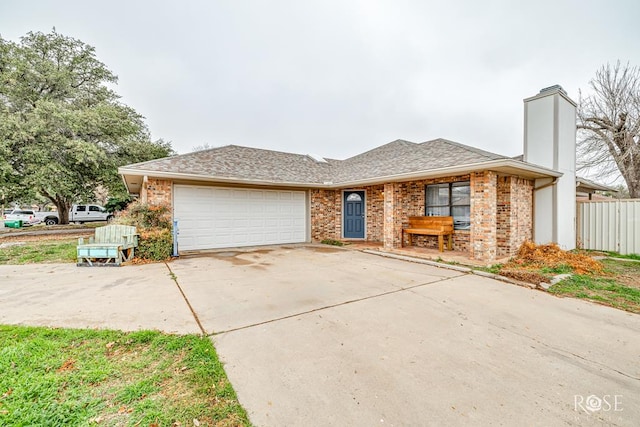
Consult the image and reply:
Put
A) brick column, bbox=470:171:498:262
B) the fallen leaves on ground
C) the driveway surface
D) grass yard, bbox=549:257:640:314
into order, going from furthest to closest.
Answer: brick column, bbox=470:171:498:262
the fallen leaves on ground
grass yard, bbox=549:257:640:314
the driveway surface

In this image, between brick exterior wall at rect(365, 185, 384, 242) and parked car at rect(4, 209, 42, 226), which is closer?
brick exterior wall at rect(365, 185, 384, 242)

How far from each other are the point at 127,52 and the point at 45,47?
269 inches

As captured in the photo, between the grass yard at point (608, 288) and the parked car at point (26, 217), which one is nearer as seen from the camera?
the grass yard at point (608, 288)

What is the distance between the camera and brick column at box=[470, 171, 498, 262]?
677 centimetres

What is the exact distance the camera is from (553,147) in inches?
304

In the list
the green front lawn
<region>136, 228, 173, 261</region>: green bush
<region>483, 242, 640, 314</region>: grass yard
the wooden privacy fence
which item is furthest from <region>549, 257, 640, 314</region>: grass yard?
the green front lawn

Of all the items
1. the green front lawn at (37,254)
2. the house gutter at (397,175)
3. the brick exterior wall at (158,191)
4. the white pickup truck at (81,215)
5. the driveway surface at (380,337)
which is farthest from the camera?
the white pickup truck at (81,215)

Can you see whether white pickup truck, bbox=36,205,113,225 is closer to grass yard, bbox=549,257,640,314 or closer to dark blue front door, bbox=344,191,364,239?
dark blue front door, bbox=344,191,364,239

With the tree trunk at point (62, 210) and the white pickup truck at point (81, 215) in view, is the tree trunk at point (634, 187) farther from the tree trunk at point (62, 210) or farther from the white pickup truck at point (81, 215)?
the tree trunk at point (62, 210)

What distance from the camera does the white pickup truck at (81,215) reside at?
2095 centimetres

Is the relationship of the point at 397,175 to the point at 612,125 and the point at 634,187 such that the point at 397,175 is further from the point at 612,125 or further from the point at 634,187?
the point at 634,187

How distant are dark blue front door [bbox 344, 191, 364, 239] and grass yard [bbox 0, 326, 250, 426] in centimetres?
910

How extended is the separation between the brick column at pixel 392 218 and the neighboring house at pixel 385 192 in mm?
34

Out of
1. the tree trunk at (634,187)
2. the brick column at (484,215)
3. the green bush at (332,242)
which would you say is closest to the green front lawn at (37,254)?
the green bush at (332,242)
